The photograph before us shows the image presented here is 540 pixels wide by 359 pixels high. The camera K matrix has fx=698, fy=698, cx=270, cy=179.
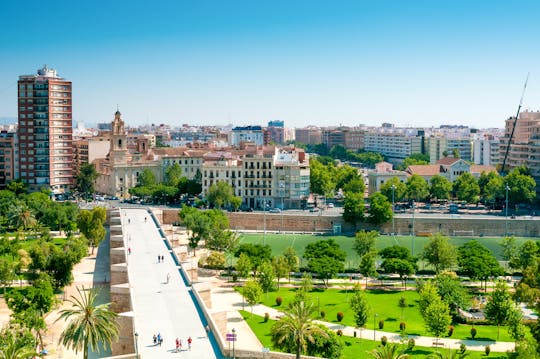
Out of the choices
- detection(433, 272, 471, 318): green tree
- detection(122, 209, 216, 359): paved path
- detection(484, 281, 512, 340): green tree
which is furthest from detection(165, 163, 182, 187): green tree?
detection(484, 281, 512, 340): green tree

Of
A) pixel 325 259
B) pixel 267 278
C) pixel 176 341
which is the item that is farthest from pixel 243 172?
pixel 176 341

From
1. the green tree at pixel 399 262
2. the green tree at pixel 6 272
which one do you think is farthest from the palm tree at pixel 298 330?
the green tree at pixel 6 272

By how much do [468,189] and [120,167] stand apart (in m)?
48.3

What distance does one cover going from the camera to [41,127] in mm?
98188

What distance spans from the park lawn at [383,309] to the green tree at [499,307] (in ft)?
3.29

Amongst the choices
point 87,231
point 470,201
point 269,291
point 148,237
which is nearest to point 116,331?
point 269,291

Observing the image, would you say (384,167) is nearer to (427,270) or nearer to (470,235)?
(470,235)

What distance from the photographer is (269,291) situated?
49406 millimetres

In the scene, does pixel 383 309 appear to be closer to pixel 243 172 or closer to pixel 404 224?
pixel 404 224

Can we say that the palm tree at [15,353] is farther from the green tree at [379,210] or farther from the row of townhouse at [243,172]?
the row of townhouse at [243,172]

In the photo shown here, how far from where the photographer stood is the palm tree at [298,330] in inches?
1166

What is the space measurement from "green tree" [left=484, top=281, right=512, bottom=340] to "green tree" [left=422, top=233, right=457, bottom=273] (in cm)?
1453

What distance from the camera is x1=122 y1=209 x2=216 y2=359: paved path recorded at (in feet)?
101

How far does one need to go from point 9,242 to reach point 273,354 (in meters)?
39.0
